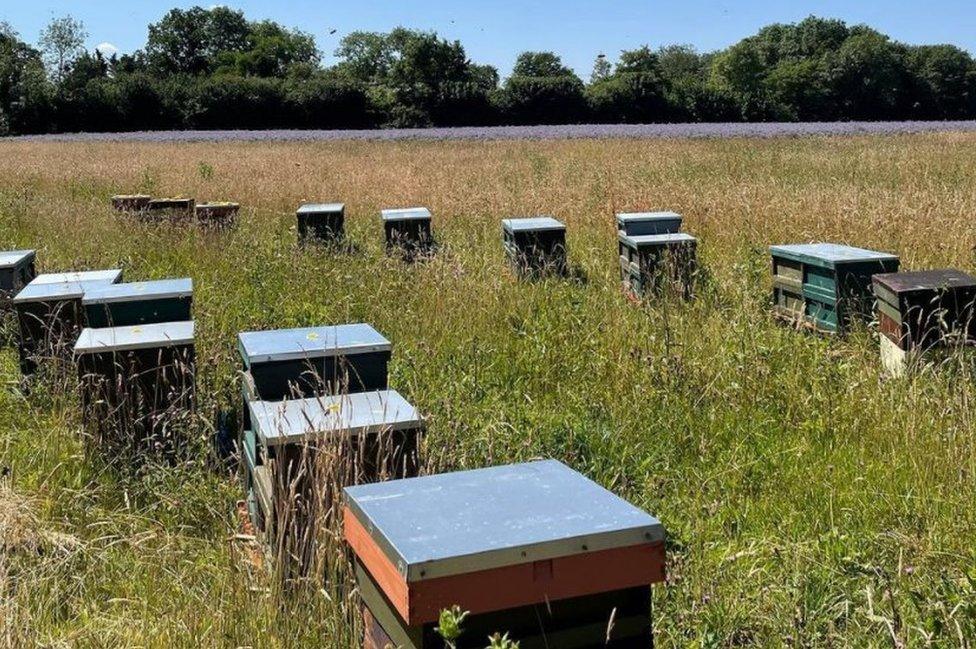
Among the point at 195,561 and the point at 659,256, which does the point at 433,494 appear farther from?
the point at 659,256

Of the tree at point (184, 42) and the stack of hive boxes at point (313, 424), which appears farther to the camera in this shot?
the tree at point (184, 42)

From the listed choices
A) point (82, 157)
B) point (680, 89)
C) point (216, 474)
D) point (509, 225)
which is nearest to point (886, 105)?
point (680, 89)

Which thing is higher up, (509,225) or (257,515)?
(509,225)

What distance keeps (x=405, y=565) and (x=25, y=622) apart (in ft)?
5.00

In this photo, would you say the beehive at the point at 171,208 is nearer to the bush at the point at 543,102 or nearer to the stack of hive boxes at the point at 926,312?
the stack of hive boxes at the point at 926,312

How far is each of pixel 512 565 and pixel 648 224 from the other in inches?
261

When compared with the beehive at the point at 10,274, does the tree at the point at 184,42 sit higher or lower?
higher

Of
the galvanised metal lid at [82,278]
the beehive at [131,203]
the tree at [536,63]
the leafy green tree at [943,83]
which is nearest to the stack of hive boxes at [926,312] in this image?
the galvanised metal lid at [82,278]

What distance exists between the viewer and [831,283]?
626cm

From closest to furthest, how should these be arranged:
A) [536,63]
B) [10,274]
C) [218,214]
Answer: [10,274] → [218,214] → [536,63]

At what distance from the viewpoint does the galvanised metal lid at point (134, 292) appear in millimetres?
5129

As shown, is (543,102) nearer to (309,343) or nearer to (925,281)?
(925,281)

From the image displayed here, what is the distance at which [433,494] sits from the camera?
7.84 feet

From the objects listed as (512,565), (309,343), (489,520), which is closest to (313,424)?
(309,343)
